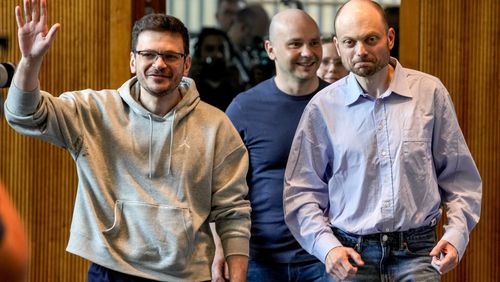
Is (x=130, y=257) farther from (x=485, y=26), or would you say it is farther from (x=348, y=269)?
(x=485, y=26)

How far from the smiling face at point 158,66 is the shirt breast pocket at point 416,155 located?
0.67 meters

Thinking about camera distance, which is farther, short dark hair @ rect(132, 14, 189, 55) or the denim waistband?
short dark hair @ rect(132, 14, 189, 55)

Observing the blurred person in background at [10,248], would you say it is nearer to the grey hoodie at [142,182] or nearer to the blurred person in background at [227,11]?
the grey hoodie at [142,182]

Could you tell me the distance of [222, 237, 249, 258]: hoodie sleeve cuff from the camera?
280cm

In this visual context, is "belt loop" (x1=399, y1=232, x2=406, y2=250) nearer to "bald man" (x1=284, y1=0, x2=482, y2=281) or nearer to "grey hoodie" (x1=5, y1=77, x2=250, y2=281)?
"bald man" (x1=284, y1=0, x2=482, y2=281)

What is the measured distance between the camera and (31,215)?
12.8 ft

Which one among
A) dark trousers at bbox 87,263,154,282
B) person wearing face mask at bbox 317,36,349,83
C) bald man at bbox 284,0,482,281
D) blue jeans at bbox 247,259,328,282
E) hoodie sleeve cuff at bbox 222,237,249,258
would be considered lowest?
blue jeans at bbox 247,259,328,282

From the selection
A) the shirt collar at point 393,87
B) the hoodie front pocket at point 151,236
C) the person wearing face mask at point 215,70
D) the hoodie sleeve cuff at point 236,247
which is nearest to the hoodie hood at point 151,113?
the hoodie front pocket at point 151,236

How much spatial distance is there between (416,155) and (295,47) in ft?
2.45

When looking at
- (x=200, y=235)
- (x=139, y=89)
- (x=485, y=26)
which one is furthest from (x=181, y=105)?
(x=485, y=26)

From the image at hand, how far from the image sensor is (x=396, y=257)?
8.70 feet

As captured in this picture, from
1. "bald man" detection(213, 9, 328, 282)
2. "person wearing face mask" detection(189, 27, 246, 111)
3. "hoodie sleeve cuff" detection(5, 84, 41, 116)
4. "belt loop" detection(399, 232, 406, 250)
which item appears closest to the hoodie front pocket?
"hoodie sleeve cuff" detection(5, 84, 41, 116)

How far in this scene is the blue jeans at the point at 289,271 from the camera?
303 centimetres

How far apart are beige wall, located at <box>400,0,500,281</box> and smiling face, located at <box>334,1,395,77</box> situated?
123cm
